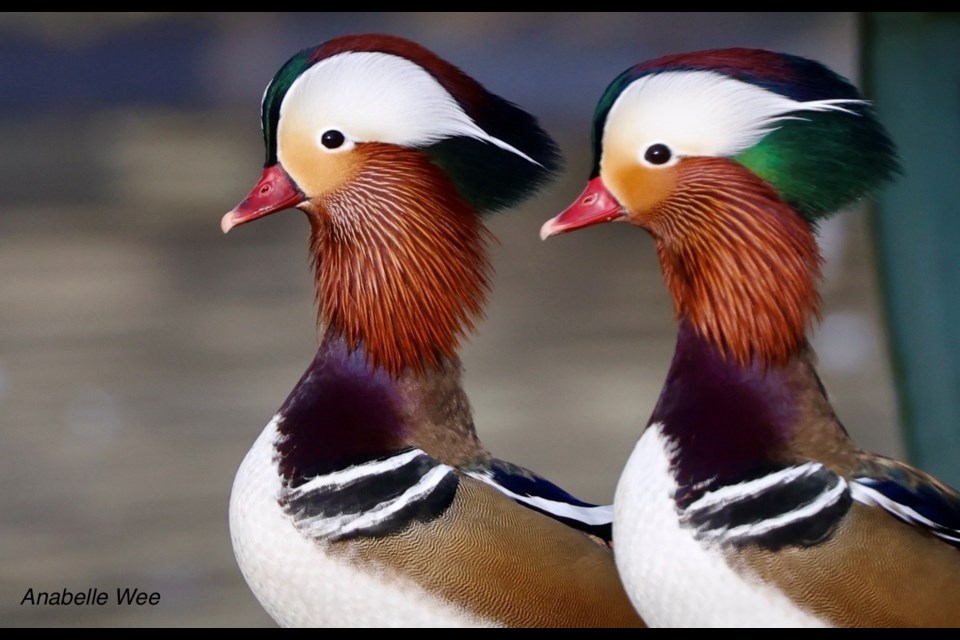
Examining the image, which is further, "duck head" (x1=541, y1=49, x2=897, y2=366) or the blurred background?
the blurred background

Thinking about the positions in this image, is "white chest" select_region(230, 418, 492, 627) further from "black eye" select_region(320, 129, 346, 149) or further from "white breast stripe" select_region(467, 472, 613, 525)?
"black eye" select_region(320, 129, 346, 149)

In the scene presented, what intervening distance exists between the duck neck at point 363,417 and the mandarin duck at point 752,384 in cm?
20

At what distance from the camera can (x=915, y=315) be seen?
161 centimetres

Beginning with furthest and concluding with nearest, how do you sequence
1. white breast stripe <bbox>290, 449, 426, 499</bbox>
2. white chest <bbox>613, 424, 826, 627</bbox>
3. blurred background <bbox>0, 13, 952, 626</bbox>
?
blurred background <bbox>0, 13, 952, 626</bbox> → white breast stripe <bbox>290, 449, 426, 499</bbox> → white chest <bbox>613, 424, 826, 627</bbox>

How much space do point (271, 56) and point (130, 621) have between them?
75 cm

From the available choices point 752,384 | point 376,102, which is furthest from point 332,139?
point 752,384

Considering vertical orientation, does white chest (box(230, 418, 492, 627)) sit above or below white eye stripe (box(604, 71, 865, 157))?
below

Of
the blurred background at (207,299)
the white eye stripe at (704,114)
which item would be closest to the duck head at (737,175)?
the white eye stripe at (704,114)

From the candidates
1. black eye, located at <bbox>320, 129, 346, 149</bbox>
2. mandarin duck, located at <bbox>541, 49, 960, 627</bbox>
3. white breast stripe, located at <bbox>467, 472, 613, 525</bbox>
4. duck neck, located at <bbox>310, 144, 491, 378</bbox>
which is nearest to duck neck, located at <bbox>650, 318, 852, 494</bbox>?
mandarin duck, located at <bbox>541, 49, 960, 627</bbox>

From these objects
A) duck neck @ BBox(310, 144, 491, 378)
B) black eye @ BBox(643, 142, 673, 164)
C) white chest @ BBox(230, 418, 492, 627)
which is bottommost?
white chest @ BBox(230, 418, 492, 627)

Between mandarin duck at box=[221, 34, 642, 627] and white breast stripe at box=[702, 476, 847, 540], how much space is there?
163 mm

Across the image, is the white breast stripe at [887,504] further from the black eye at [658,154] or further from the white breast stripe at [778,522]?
the black eye at [658,154]

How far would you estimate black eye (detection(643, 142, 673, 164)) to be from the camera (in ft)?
3.90
